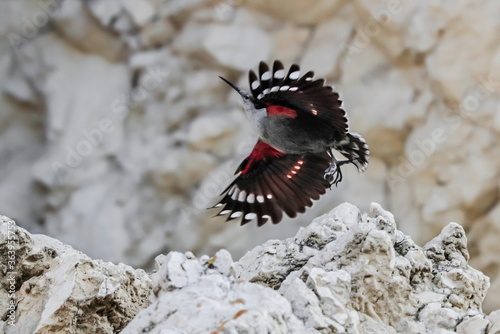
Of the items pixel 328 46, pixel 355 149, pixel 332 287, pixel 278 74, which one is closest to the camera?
pixel 332 287

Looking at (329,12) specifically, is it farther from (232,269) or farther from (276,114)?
(232,269)

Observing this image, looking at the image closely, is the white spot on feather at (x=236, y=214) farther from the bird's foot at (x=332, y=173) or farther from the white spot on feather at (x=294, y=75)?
the white spot on feather at (x=294, y=75)

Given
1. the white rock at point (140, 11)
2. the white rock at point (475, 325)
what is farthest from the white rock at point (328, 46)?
the white rock at point (475, 325)

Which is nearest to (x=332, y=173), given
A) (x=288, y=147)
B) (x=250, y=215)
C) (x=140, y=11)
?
(x=288, y=147)

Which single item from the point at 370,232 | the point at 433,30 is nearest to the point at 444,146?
the point at 433,30

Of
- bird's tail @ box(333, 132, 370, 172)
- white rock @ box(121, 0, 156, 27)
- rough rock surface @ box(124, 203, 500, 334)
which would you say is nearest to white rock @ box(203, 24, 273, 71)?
white rock @ box(121, 0, 156, 27)

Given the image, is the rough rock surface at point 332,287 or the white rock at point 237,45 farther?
the white rock at point 237,45

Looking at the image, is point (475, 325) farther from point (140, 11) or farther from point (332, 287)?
point (140, 11)
